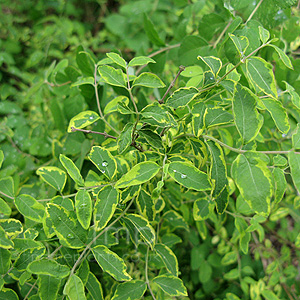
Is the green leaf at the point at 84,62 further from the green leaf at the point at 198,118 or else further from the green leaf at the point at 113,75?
the green leaf at the point at 198,118

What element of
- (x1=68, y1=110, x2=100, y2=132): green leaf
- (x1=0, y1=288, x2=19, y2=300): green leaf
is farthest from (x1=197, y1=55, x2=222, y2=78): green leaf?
(x1=0, y1=288, x2=19, y2=300): green leaf

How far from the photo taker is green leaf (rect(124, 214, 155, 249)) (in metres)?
0.70

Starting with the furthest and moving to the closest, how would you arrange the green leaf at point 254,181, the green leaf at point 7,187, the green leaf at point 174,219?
1. the green leaf at point 174,219
2. the green leaf at point 7,187
3. the green leaf at point 254,181

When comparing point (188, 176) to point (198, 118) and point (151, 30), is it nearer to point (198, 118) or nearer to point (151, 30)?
point (198, 118)

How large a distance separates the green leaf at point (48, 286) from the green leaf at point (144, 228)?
23 cm

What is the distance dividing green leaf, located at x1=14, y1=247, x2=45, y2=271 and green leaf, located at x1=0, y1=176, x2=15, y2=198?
0.63 ft

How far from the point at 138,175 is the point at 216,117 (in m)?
0.24

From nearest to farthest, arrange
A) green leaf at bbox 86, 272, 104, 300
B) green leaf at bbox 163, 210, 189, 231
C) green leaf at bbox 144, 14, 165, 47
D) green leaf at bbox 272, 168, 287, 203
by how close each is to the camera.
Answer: green leaf at bbox 272, 168, 287, 203 < green leaf at bbox 86, 272, 104, 300 < green leaf at bbox 163, 210, 189, 231 < green leaf at bbox 144, 14, 165, 47

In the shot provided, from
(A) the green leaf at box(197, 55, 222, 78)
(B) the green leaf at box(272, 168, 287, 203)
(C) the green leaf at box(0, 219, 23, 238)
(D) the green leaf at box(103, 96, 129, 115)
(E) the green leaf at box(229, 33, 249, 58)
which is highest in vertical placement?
(E) the green leaf at box(229, 33, 249, 58)

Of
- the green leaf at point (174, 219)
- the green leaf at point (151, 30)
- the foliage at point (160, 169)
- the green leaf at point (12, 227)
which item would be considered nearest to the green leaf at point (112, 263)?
the foliage at point (160, 169)

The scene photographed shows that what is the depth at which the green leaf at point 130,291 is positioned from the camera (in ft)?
2.44

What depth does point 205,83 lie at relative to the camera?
715 mm

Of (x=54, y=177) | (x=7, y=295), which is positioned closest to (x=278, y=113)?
(x=54, y=177)

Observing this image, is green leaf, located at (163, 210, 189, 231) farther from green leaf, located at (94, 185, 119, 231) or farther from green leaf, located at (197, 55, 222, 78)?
green leaf, located at (197, 55, 222, 78)
